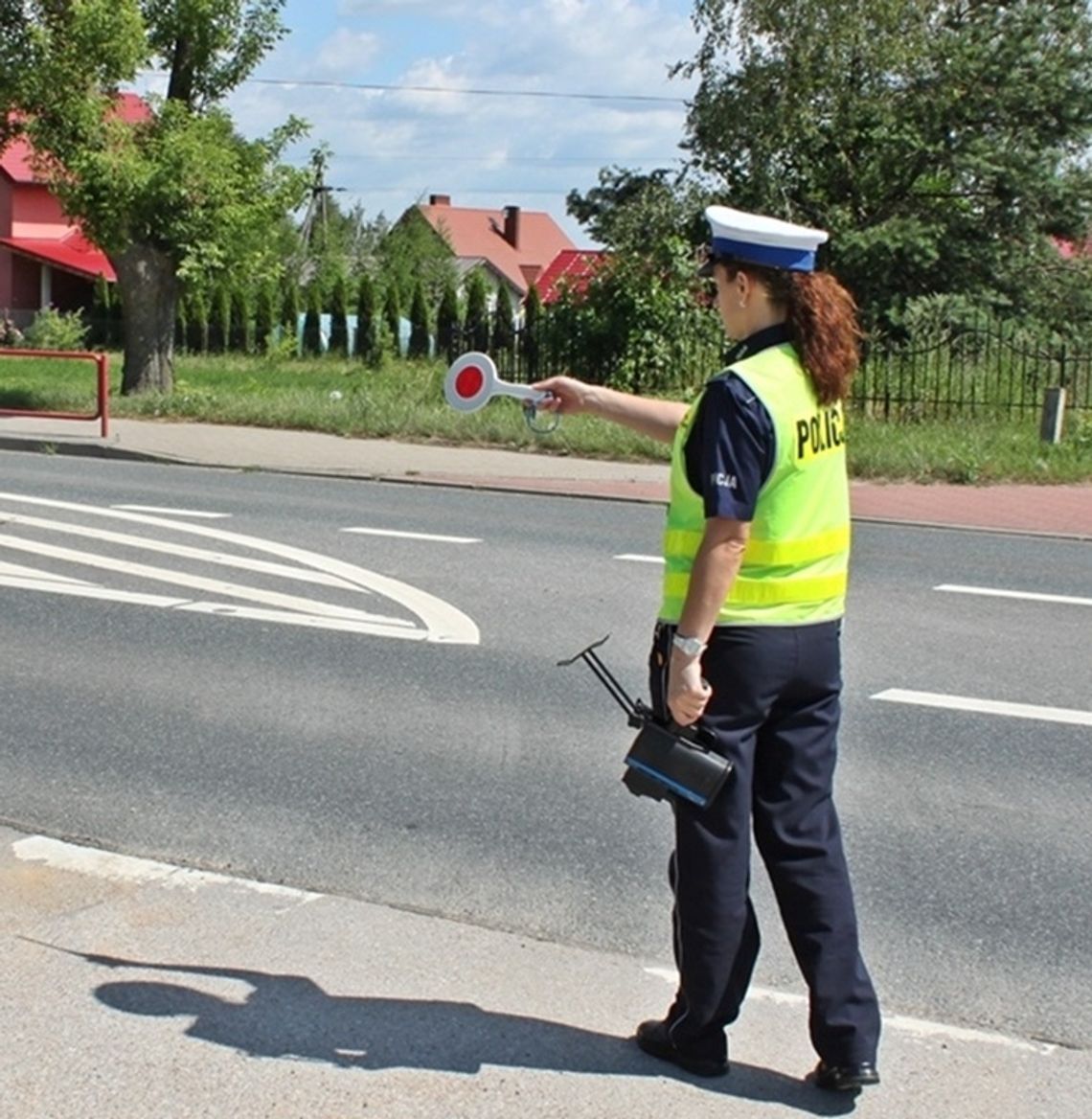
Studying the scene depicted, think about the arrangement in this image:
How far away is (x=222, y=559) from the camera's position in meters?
11.5

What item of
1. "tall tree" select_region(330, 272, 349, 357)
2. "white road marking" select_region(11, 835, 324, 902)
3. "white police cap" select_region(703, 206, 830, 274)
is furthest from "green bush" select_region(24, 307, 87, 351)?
"white police cap" select_region(703, 206, 830, 274)

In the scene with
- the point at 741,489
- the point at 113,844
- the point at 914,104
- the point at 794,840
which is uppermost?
the point at 914,104

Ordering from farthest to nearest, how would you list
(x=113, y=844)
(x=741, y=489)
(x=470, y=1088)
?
(x=113, y=844) → (x=470, y=1088) → (x=741, y=489)

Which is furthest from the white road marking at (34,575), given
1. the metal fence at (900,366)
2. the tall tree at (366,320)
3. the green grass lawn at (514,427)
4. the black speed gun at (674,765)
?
the tall tree at (366,320)

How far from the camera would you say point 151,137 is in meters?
23.7

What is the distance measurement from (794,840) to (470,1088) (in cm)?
85

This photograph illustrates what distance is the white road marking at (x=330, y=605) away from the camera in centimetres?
921

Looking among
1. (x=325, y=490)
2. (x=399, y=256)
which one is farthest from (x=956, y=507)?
(x=399, y=256)

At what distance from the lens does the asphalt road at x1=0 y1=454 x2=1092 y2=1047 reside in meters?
5.16

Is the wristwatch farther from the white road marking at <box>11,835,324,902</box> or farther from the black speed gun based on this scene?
the white road marking at <box>11,835,324,902</box>

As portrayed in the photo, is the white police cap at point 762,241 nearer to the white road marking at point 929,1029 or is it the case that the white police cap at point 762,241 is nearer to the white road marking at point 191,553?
the white road marking at point 929,1029

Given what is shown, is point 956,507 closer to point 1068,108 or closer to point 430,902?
point 430,902

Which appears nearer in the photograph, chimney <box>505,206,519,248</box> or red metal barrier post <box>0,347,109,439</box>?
red metal barrier post <box>0,347,109,439</box>

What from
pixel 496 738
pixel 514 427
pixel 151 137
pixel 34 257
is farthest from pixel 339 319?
pixel 496 738
